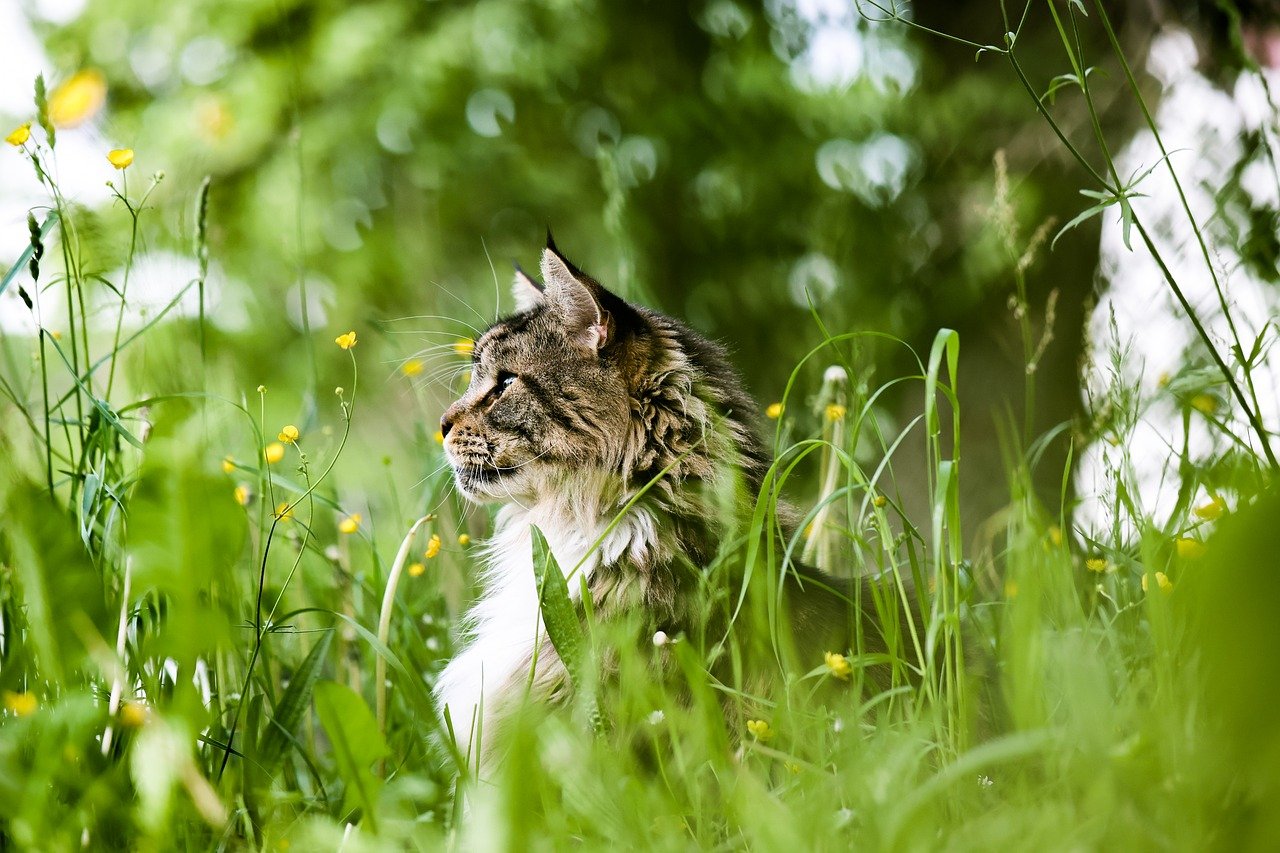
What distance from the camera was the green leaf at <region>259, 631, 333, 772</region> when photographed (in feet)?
5.40

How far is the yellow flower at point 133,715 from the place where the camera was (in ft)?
4.54

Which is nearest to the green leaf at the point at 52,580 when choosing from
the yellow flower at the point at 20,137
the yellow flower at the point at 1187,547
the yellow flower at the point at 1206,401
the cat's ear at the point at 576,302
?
the yellow flower at the point at 20,137

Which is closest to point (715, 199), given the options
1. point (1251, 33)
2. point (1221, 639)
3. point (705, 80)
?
point (705, 80)

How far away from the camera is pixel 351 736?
1.33 m

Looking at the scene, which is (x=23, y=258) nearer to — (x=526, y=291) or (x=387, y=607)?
(x=387, y=607)

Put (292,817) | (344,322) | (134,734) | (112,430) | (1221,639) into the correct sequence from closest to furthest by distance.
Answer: (1221,639) < (134,734) < (292,817) < (112,430) < (344,322)

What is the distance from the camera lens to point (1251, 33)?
131 inches

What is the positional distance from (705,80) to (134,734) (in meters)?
5.04

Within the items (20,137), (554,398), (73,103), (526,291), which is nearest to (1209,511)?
(554,398)

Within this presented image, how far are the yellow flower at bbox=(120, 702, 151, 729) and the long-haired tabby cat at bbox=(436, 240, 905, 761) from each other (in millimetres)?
739

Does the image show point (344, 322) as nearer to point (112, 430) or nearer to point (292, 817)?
point (112, 430)

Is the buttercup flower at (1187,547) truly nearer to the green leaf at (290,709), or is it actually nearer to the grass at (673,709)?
the grass at (673,709)

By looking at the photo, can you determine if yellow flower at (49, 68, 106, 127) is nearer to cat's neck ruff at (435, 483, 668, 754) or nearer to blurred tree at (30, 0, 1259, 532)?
cat's neck ruff at (435, 483, 668, 754)

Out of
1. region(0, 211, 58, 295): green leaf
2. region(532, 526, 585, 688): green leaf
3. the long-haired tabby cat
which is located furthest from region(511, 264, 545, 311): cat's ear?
region(532, 526, 585, 688): green leaf
